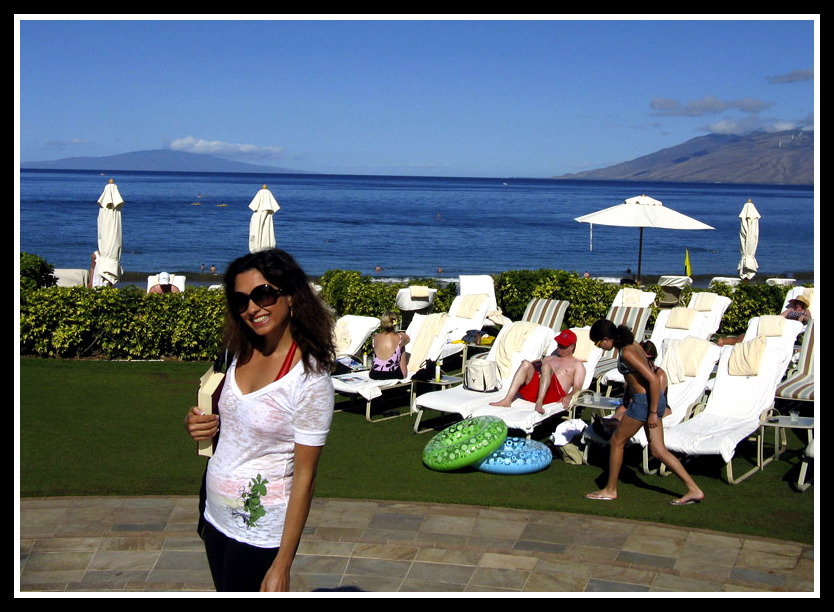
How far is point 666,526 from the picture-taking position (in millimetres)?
6125

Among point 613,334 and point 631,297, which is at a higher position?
point 613,334

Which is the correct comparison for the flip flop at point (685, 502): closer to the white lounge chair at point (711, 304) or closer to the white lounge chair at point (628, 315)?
the white lounge chair at point (628, 315)

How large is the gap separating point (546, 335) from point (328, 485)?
12.0 ft

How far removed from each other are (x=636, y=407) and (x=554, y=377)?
1.99 meters

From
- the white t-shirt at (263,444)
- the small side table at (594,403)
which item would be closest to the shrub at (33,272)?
the small side table at (594,403)

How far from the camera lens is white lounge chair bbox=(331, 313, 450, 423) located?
369 inches

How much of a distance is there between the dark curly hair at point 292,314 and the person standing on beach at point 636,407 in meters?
3.76

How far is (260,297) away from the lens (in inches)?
123

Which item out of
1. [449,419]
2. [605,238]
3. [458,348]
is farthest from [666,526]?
[605,238]

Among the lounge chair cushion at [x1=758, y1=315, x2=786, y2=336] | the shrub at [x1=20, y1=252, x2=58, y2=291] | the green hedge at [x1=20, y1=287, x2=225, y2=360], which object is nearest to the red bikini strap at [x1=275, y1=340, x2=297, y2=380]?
the lounge chair cushion at [x1=758, y1=315, x2=786, y2=336]

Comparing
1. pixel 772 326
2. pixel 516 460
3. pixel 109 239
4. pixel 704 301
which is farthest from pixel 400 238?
pixel 516 460

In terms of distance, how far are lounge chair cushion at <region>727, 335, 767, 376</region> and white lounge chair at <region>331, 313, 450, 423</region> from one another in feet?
10.6

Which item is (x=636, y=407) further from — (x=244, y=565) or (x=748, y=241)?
(x=748, y=241)

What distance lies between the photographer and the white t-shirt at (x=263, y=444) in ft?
9.78
